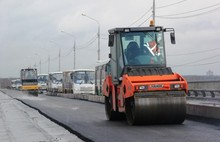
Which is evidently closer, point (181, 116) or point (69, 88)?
point (181, 116)

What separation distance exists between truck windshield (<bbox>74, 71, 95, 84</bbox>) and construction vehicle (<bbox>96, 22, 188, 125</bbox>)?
35.0 m

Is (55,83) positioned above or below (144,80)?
above

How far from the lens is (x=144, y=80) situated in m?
15.9

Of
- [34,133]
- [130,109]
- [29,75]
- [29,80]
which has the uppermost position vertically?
[29,75]

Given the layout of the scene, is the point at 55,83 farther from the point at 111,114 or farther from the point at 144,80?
the point at 144,80

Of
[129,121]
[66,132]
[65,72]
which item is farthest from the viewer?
[65,72]

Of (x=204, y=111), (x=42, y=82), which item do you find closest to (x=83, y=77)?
(x=42, y=82)

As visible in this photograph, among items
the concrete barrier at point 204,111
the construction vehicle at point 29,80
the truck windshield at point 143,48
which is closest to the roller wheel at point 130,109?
the truck windshield at point 143,48

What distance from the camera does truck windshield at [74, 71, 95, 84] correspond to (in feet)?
176

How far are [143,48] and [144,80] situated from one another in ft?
5.44

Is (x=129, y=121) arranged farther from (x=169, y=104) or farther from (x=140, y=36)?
(x=140, y=36)

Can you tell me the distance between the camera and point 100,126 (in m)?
16.8

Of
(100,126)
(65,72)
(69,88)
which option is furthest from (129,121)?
(65,72)

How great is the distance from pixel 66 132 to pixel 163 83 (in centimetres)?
357
